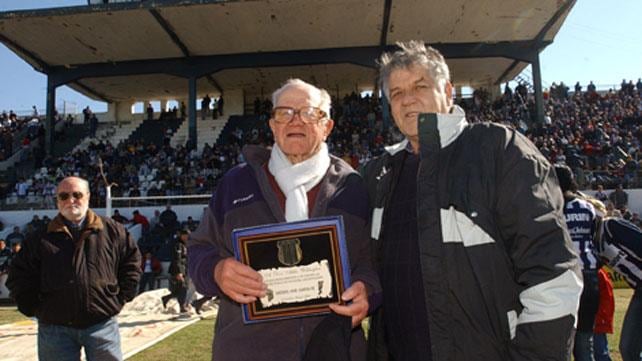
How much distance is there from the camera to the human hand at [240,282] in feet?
6.82

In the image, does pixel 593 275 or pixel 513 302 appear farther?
pixel 593 275

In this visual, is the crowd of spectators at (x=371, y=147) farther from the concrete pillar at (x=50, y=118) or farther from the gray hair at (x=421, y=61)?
the gray hair at (x=421, y=61)

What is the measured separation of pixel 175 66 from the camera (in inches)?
1014

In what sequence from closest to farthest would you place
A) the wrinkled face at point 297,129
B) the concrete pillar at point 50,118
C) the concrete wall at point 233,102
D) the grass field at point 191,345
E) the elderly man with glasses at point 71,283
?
the wrinkled face at point 297,129
the elderly man with glasses at point 71,283
the grass field at point 191,345
the concrete pillar at point 50,118
the concrete wall at point 233,102

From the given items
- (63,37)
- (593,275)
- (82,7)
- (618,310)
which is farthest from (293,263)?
(63,37)

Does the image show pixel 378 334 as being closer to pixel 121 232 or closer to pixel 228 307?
pixel 228 307

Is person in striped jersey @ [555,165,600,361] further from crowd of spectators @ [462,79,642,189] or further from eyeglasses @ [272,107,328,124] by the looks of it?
crowd of spectators @ [462,79,642,189]

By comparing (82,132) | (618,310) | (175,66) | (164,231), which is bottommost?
(618,310)

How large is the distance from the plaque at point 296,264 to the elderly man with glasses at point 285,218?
53 mm

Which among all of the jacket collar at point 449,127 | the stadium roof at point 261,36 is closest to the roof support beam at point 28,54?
the stadium roof at point 261,36

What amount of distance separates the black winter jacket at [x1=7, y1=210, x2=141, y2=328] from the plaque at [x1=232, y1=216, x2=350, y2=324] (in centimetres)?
208

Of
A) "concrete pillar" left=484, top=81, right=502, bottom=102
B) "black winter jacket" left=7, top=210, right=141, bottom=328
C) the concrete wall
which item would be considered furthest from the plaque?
"concrete pillar" left=484, top=81, right=502, bottom=102

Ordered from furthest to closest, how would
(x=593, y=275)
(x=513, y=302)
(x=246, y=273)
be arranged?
(x=593, y=275) < (x=246, y=273) < (x=513, y=302)

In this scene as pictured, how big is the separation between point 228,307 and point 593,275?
3161 millimetres
